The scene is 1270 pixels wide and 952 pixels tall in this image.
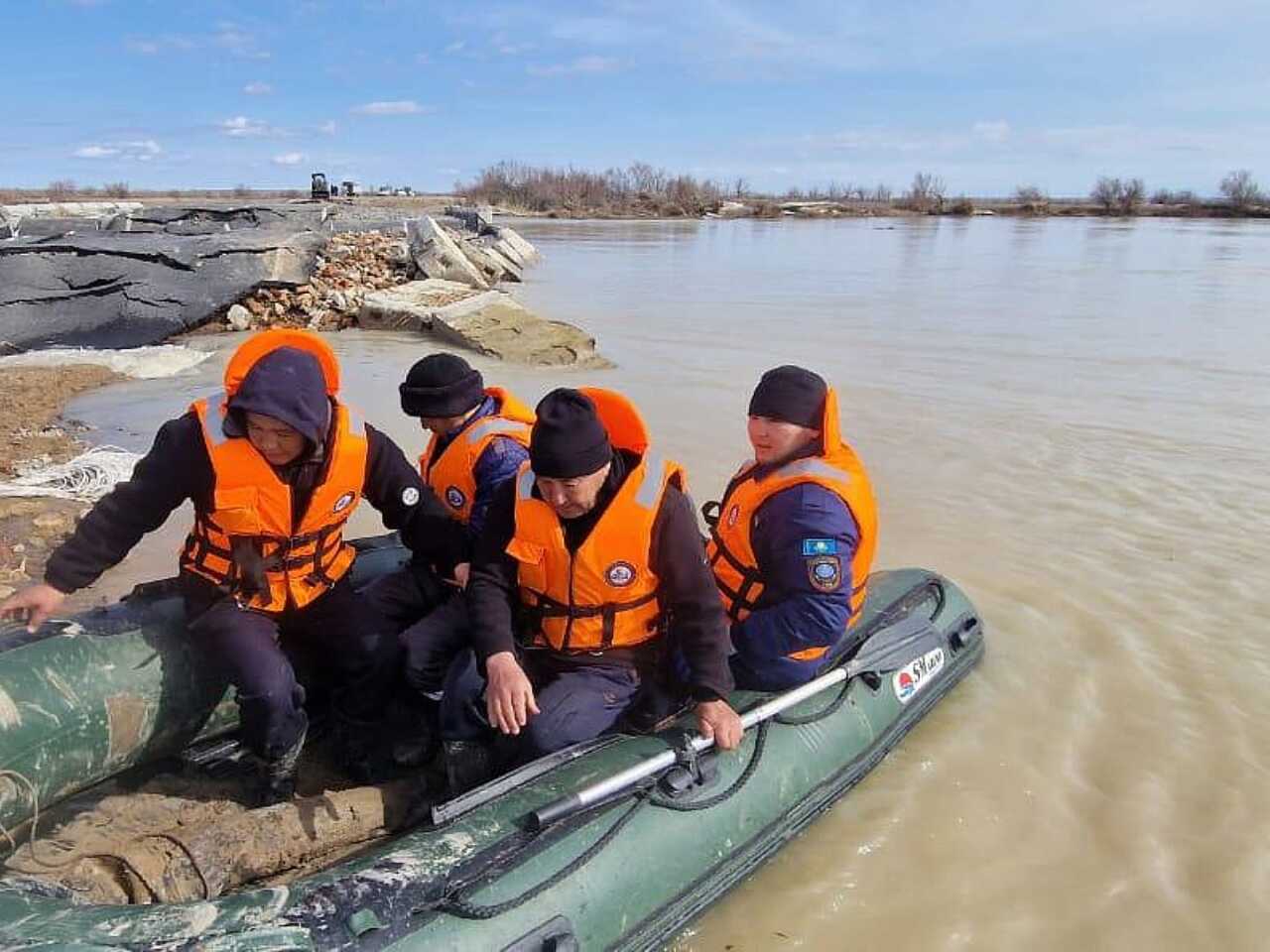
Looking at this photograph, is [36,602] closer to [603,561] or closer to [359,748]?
[359,748]

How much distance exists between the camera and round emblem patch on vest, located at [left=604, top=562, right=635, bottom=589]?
2.50 meters

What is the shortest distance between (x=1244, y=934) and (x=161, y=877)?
2.76 m

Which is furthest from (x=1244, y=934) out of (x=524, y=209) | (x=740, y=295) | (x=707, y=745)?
(x=524, y=209)

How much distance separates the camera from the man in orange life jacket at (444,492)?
303cm

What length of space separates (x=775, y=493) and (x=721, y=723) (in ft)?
2.12

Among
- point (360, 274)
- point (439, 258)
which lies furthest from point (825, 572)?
point (439, 258)

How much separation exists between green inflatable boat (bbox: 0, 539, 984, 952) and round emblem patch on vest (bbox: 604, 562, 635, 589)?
0.44 m

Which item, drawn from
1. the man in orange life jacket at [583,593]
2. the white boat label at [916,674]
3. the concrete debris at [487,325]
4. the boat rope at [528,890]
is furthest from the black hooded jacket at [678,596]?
the concrete debris at [487,325]

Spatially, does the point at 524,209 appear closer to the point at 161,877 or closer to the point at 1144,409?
the point at 1144,409

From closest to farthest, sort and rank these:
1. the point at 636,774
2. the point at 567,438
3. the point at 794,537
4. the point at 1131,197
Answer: the point at 567,438 < the point at 636,774 < the point at 794,537 < the point at 1131,197

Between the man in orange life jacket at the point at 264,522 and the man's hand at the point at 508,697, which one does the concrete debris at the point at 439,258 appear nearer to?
the man in orange life jacket at the point at 264,522

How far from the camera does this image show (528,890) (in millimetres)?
2133

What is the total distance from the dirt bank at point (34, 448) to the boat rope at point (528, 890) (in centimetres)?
305

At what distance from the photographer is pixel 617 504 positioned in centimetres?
247
